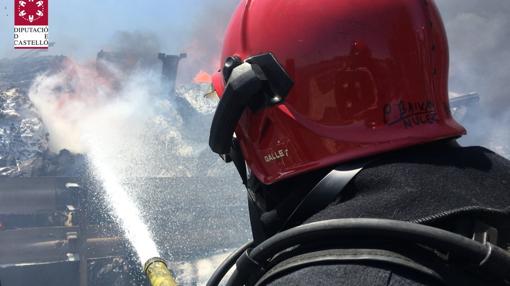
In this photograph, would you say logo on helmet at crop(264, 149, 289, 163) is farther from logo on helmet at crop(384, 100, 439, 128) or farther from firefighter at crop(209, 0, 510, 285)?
logo on helmet at crop(384, 100, 439, 128)

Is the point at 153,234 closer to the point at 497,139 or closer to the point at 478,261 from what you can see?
the point at 478,261

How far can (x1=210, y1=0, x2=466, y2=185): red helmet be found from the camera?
1.08m

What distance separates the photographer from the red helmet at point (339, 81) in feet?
3.56

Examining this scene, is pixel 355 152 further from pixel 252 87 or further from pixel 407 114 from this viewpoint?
pixel 252 87

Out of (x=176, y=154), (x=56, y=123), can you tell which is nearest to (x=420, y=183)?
(x=56, y=123)

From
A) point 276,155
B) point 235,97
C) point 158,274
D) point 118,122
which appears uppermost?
point 235,97

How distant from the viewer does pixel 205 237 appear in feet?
40.4

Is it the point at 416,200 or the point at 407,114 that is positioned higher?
the point at 407,114

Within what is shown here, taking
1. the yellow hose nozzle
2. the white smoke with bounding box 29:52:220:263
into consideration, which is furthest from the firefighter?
the white smoke with bounding box 29:52:220:263

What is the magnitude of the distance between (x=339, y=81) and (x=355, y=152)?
16 cm

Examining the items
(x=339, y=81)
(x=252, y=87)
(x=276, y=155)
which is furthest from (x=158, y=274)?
(x=339, y=81)

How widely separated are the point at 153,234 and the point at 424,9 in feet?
38.1

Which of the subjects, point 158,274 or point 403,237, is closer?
point 403,237

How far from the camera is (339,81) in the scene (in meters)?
1.08
